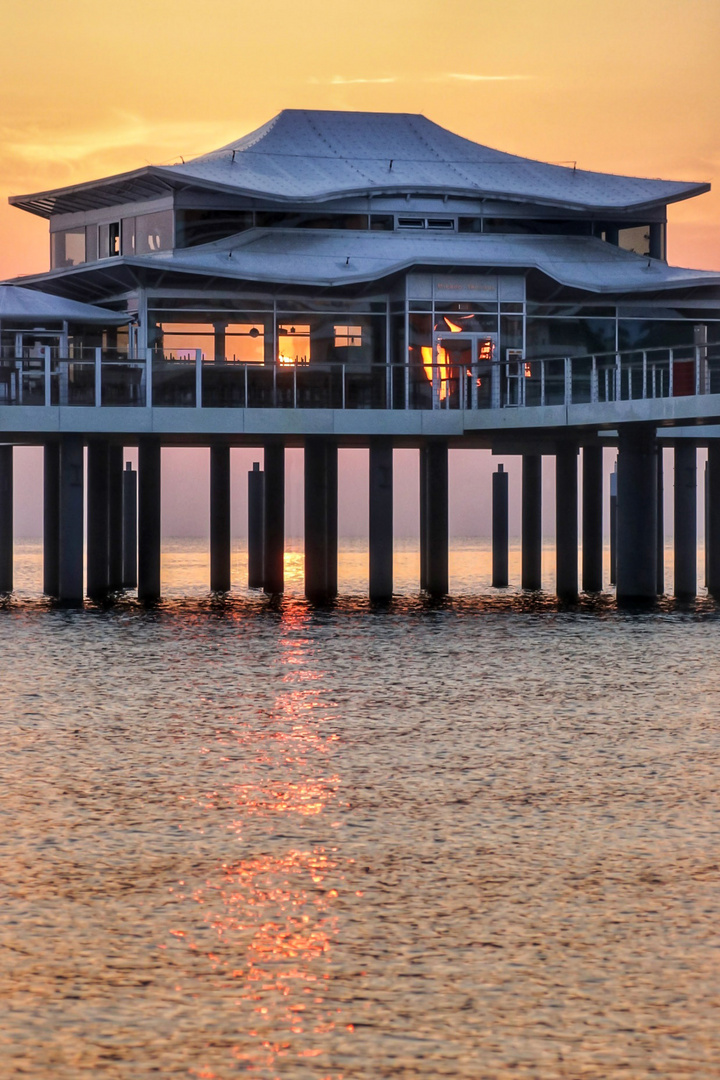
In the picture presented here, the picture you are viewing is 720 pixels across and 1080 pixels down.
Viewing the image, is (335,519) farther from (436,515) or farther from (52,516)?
(52,516)

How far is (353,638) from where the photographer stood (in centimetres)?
2836

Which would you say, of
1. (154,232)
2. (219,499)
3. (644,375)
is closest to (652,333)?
(644,375)

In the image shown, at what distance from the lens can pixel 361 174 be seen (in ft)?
136

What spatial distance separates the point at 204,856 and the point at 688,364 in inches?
702

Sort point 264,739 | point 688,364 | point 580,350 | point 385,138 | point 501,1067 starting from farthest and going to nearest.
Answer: point 385,138, point 580,350, point 688,364, point 264,739, point 501,1067

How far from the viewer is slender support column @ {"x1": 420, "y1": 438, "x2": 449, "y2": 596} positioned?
121ft

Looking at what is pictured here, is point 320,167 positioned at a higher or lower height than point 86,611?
higher

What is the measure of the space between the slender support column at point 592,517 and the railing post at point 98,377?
16.4 m

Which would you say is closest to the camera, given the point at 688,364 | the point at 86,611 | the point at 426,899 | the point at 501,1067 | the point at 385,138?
the point at 501,1067

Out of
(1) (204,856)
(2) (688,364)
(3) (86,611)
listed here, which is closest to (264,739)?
(1) (204,856)

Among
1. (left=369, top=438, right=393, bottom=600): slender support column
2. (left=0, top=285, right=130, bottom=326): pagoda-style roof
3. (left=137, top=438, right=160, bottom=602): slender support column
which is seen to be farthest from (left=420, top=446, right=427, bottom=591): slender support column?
(left=0, top=285, right=130, bottom=326): pagoda-style roof

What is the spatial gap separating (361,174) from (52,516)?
1176 centimetres

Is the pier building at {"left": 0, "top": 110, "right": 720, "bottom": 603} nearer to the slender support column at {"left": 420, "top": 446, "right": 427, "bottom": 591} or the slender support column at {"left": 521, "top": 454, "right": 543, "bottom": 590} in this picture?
the slender support column at {"left": 521, "top": 454, "right": 543, "bottom": 590}

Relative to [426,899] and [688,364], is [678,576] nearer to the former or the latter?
[688,364]
